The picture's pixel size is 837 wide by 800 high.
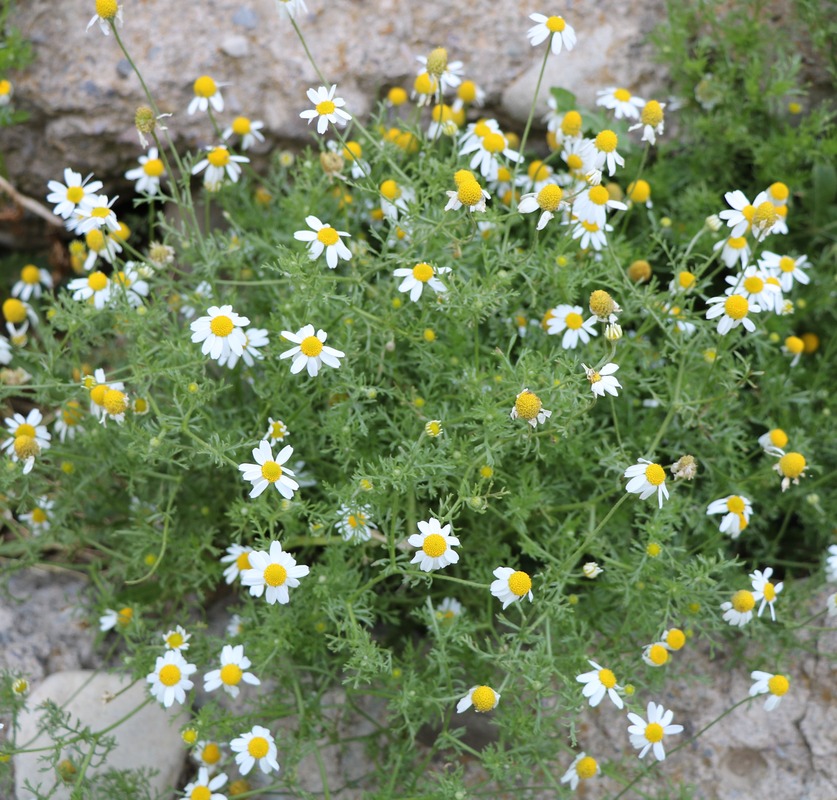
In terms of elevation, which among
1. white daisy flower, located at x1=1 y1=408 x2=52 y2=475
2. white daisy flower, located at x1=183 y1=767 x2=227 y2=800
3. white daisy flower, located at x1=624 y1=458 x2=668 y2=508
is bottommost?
white daisy flower, located at x1=183 y1=767 x2=227 y2=800

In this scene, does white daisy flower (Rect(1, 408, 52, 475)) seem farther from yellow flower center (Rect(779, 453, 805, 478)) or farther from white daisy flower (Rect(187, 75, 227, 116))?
Result: yellow flower center (Rect(779, 453, 805, 478))

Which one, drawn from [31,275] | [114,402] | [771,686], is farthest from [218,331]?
[771,686]

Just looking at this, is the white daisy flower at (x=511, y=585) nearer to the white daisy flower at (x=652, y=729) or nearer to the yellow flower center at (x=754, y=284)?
the white daisy flower at (x=652, y=729)

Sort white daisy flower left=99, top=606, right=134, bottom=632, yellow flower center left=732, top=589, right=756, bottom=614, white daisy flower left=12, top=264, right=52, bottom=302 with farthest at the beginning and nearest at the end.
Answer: white daisy flower left=12, top=264, right=52, bottom=302
white daisy flower left=99, top=606, right=134, bottom=632
yellow flower center left=732, top=589, right=756, bottom=614

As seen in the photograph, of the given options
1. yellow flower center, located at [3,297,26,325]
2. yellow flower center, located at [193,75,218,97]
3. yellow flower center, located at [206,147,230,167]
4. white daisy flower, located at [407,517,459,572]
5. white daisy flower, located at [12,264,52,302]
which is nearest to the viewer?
white daisy flower, located at [407,517,459,572]

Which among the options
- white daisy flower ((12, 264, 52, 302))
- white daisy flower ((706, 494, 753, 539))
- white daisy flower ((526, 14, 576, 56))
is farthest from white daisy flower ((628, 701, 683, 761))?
white daisy flower ((12, 264, 52, 302))

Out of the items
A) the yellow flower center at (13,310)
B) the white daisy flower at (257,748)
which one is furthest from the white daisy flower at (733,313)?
the yellow flower center at (13,310)
